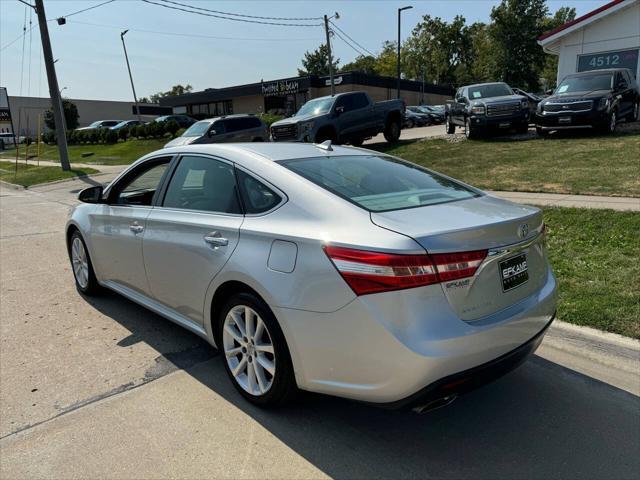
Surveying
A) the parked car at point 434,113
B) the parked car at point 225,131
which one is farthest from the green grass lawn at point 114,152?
the parked car at point 434,113

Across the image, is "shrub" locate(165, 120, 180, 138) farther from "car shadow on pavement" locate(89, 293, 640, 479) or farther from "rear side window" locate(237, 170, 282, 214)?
"rear side window" locate(237, 170, 282, 214)

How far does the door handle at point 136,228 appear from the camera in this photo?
403 centimetres

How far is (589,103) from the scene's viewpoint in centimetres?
1394

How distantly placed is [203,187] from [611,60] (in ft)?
64.9

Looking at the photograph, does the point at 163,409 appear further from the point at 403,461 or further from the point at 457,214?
the point at 457,214

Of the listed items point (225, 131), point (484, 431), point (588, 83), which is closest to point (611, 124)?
point (588, 83)

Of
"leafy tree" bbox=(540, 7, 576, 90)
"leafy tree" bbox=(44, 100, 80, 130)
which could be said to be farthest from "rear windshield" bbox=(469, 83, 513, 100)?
"leafy tree" bbox=(540, 7, 576, 90)

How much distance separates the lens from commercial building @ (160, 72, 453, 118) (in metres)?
46.5

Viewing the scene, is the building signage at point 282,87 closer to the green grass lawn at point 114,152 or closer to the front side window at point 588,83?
Result: the green grass lawn at point 114,152

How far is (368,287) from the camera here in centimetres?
243

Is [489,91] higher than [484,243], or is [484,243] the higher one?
[489,91]

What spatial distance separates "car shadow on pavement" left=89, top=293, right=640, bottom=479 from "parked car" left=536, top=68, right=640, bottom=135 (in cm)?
1235

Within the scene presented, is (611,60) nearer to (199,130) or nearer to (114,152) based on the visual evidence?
(199,130)

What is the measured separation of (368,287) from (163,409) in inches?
65.9
